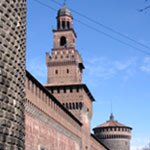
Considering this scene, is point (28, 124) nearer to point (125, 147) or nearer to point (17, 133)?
point (17, 133)

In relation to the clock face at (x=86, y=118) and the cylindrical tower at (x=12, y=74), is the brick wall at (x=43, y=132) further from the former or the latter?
the cylindrical tower at (x=12, y=74)

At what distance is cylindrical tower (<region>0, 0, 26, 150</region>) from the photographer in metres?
5.89

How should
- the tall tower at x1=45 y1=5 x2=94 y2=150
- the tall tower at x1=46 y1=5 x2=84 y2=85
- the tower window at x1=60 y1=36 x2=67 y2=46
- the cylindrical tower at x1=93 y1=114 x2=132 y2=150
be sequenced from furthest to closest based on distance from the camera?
the cylindrical tower at x1=93 y1=114 x2=132 y2=150
the tower window at x1=60 y1=36 x2=67 y2=46
the tall tower at x1=46 y1=5 x2=84 y2=85
the tall tower at x1=45 y1=5 x2=94 y2=150

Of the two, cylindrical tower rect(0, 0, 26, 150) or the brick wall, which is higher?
the brick wall

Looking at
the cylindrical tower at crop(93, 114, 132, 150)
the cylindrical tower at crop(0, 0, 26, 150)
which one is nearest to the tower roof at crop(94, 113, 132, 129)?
the cylindrical tower at crop(93, 114, 132, 150)

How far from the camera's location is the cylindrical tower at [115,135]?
43.3 metres

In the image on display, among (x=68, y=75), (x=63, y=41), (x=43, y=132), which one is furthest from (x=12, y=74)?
(x=63, y=41)

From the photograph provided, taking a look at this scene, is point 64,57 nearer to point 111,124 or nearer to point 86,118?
point 86,118

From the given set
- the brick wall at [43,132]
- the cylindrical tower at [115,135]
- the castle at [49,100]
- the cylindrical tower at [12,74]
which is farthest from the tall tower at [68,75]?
the cylindrical tower at [12,74]

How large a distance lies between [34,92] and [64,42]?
49.0 feet

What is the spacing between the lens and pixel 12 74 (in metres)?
6.22

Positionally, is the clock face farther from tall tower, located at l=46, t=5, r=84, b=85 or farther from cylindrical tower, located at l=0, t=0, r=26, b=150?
cylindrical tower, located at l=0, t=0, r=26, b=150

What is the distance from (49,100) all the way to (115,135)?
26.1m

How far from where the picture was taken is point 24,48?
6957 millimetres
